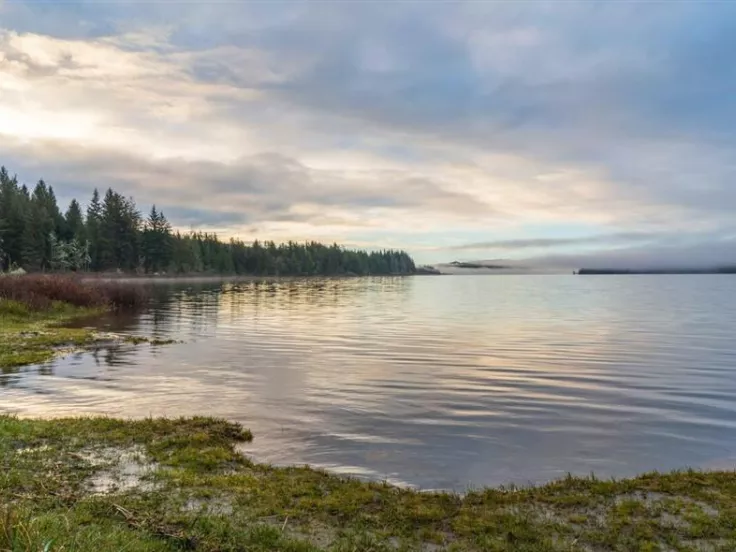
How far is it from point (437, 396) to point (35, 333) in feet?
71.5

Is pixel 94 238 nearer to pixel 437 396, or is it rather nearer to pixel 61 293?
pixel 61 293

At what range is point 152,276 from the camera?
479 ft

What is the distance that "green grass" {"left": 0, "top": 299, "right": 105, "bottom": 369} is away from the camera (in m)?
20.9

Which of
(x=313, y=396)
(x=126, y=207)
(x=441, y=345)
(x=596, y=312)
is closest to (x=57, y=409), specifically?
(x=313, y=396)

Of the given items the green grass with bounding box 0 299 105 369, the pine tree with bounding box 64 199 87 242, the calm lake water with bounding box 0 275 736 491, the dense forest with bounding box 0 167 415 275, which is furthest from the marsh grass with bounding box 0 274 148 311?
the pine tree with bounding box 64 199 87 242

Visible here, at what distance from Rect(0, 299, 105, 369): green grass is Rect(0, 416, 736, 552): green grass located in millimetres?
12534

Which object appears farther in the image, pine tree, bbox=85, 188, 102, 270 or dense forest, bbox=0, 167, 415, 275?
pine tree, bbox=85, 188, 102, 270

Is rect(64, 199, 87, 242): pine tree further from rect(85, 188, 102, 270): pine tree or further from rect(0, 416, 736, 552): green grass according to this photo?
rect(0, 416, 736, 552): green grass

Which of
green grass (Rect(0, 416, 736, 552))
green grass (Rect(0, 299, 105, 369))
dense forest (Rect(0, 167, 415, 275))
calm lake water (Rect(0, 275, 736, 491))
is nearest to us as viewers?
green grass (Rect(0, 416, 736, 552))

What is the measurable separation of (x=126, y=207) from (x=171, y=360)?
134m

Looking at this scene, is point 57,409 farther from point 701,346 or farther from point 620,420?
point 701,346

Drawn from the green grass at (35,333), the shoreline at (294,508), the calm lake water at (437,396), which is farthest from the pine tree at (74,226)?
the shoreline at (294,508)

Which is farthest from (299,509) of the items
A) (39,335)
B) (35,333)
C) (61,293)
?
(61,293)

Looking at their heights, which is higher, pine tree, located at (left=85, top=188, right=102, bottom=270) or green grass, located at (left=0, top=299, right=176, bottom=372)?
pine tree, located at (left=85, top=188, right=102, bottom=270)
